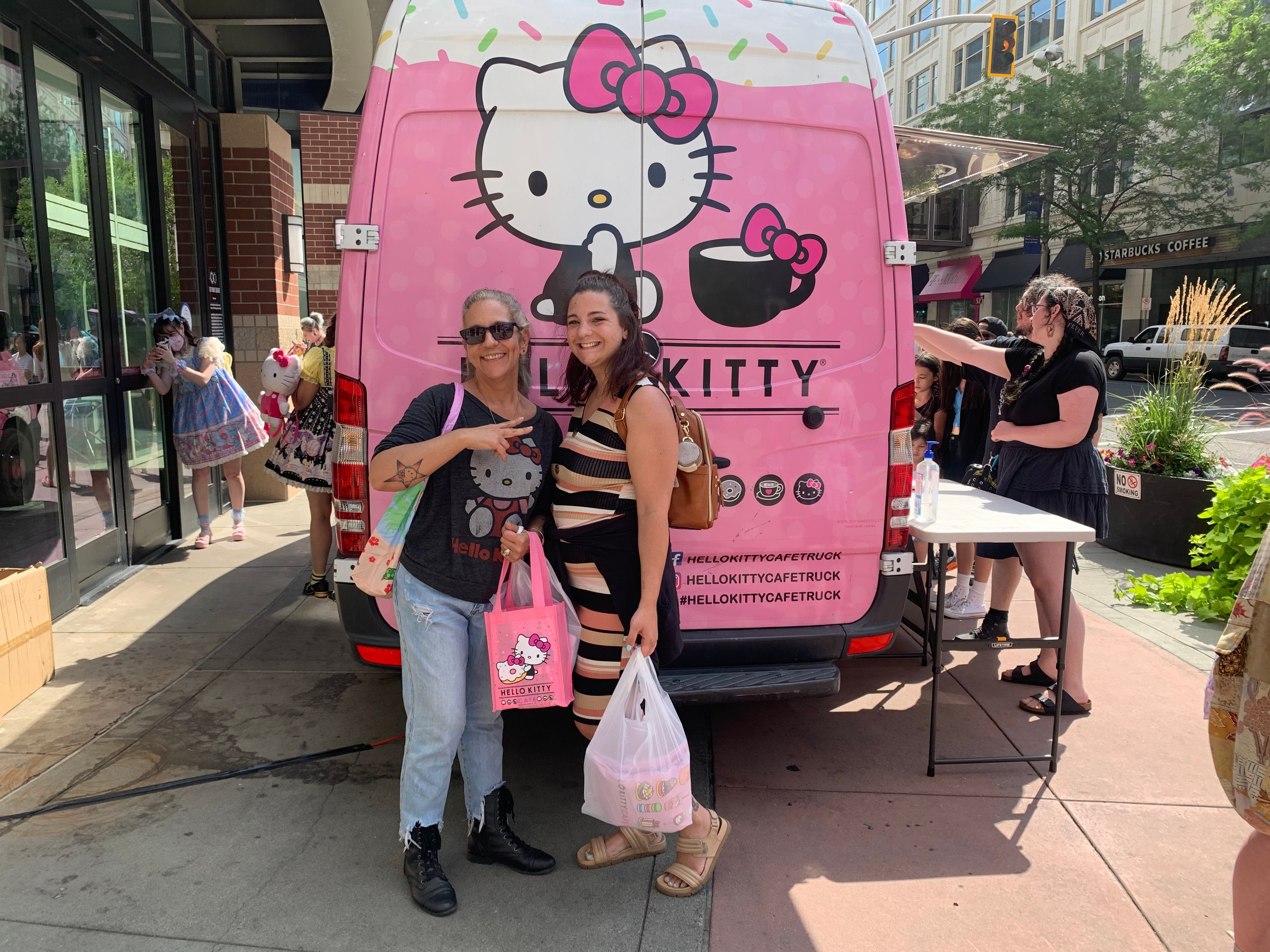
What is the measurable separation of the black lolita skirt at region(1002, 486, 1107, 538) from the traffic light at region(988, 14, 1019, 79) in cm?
1238

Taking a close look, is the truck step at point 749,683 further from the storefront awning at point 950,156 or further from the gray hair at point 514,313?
the storefront awning at point 950,156

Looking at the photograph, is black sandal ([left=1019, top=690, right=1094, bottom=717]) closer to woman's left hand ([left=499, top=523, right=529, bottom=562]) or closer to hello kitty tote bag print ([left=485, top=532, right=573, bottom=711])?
hello kitty tote bag print ([left=485, top=532, right=573, bottom=711])

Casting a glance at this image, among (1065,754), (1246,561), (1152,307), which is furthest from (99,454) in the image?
(1152,307)

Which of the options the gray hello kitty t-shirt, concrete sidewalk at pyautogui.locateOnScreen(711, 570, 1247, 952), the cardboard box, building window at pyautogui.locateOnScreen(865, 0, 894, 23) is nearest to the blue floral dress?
the cardboard box

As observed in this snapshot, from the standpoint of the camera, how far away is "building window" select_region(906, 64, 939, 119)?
138ft

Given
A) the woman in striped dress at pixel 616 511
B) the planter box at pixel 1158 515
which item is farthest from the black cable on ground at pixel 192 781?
the planter box at pixel 1158 515

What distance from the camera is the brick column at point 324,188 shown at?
1197cm

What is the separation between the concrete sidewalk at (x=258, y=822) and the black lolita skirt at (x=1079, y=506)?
6.27 feet

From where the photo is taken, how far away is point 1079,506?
4.33 metres

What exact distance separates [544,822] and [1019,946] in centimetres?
155

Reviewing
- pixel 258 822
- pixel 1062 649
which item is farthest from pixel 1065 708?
pixel 258 822

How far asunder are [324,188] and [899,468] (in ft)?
34.9

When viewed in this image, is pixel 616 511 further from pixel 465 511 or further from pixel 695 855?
pixel 695 855

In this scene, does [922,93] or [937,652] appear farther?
[922,93]
